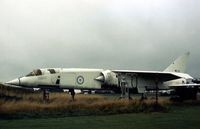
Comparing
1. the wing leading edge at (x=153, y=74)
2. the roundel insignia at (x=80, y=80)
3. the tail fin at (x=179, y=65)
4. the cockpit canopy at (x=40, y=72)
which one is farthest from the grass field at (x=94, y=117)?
the tail fin at (x=179, y=65)

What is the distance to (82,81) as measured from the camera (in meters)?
32.1

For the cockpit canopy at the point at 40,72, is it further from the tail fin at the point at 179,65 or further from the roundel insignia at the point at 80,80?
the tail fin at the point at 179,65

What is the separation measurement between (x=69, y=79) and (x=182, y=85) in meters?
11.2

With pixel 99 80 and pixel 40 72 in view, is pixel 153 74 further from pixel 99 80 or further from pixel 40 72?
pixel 40 72

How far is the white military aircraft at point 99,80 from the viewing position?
1223 inches

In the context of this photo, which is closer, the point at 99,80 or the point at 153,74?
the point at 99,80

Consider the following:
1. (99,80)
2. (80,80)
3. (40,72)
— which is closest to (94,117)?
(80,80)

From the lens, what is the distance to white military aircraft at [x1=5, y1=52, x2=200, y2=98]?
1223 inches

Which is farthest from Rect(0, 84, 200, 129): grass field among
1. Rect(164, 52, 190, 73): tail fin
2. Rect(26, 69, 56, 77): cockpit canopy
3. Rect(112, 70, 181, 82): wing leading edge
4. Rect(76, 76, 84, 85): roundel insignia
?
Rect(164, 52, 190, 73): tail fin

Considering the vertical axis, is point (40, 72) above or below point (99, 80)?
above

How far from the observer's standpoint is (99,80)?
3250 centimetres

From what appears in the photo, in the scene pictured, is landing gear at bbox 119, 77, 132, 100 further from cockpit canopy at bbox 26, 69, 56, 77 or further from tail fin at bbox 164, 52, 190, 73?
tail fin at bbox 164, 52, 190, 73

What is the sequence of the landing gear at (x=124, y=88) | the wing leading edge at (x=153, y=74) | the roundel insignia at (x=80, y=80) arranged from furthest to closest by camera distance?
the wing leading edge at (x=153, y=74)
the landing gear at (x=124, y=88)
the roundel insignia at (x=80, y=80)

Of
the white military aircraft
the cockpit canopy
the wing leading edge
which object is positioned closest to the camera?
the white military aircraft
